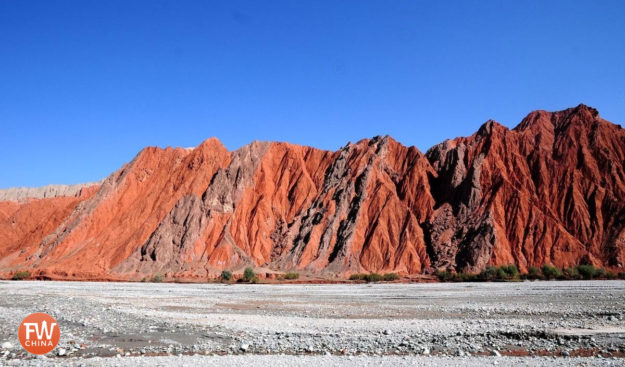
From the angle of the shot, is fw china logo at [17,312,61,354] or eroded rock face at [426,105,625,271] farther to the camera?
eroded rock face at [426,105,625,271]

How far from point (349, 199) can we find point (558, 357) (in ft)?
203

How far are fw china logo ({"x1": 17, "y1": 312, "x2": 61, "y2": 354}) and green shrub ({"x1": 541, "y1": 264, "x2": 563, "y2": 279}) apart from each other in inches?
2060

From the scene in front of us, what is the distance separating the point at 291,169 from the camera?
8656 centimetres

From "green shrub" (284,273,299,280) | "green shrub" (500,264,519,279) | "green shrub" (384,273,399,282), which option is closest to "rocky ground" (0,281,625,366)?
"green shrub" (500,264,519,279)

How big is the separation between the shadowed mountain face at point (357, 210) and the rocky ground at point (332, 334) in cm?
3884

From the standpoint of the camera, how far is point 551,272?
55.9 metres

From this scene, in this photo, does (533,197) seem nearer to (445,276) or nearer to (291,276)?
(445,276)

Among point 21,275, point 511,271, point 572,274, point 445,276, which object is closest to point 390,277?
point 445,276

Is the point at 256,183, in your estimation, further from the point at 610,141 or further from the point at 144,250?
the point at 610,141

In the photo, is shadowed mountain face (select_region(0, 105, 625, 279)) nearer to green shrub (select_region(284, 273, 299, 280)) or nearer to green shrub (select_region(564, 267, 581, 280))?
green shrub (select_region(564, 267, 581, 280))

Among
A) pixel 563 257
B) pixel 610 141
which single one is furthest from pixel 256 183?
pixel 610 141

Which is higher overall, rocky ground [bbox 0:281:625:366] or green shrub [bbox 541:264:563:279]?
rocky ground [bbox 0:281:625:366]

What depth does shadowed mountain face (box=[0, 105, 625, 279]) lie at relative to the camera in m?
65.0

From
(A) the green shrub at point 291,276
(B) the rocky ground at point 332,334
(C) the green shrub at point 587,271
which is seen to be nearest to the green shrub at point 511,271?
(C) the green shrub at point 587,271
